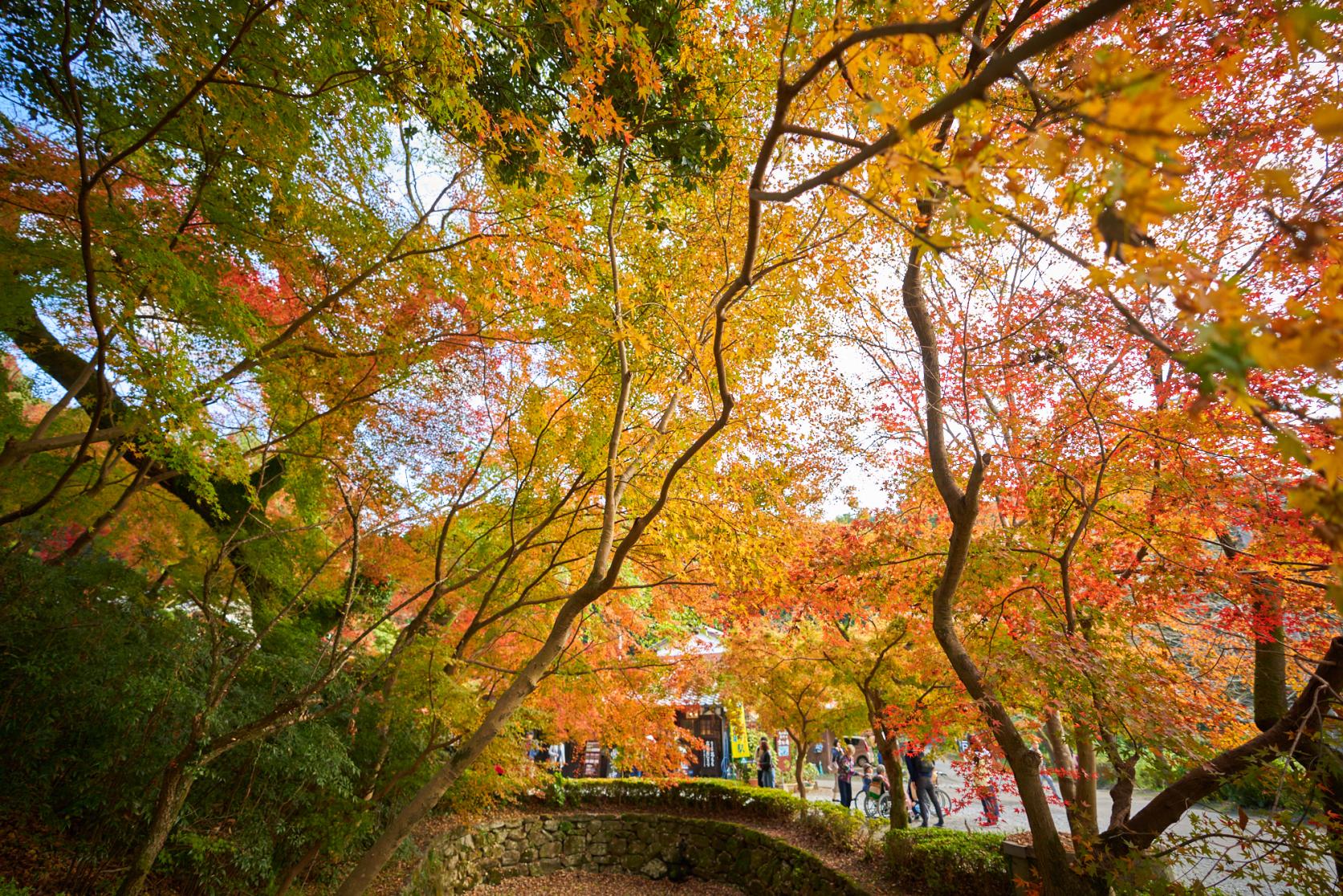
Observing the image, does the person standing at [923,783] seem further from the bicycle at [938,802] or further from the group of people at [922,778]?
the bicycle at [938,802]

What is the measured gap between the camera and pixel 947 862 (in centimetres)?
593

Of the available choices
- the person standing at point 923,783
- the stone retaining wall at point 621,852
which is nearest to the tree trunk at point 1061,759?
the person standing at point 923,783

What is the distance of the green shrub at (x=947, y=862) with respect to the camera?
5.57 meters

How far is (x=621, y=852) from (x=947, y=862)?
22.1 ft

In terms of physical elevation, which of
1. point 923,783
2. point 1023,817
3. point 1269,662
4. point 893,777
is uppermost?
point 1269,662

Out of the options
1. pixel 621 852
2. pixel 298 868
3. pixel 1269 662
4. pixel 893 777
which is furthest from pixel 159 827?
pixel 621 852

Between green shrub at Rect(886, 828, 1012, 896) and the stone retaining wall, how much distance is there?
155 centimetres

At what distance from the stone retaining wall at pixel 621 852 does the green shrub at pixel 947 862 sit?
155 cm

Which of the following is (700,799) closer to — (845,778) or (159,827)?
(845,778)

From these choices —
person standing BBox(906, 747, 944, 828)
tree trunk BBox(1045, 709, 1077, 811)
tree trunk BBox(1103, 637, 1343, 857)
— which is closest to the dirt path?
person standing BBox(906, 747, 944, 828)

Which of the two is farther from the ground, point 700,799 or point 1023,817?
point 700,799

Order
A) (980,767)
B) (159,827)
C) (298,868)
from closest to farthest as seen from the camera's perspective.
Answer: (159,827)
(298,868)
(980,767)

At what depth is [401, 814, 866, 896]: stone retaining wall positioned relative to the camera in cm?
823

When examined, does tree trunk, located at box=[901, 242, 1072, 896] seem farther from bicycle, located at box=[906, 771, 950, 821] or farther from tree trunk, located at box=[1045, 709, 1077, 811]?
bicycle, located at box=[906, 771, 950, 821]
